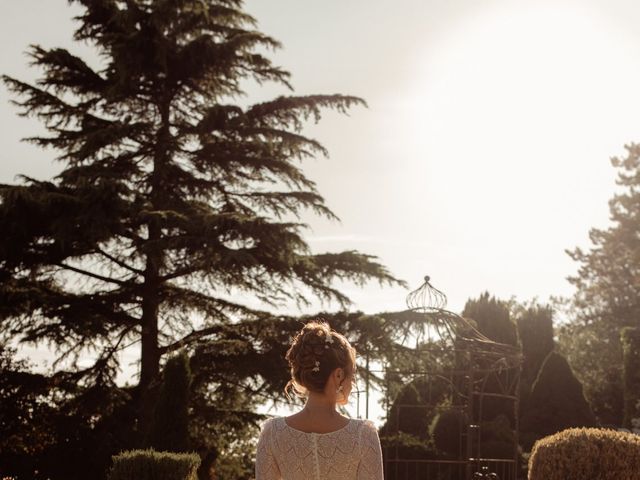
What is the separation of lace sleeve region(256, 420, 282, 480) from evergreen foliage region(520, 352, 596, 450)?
19.8 m

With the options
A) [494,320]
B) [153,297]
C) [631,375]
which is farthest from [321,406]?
[631,375]

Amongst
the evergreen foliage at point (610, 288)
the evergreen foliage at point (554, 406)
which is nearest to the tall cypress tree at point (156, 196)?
the evergreen foliage at point (554, 406)

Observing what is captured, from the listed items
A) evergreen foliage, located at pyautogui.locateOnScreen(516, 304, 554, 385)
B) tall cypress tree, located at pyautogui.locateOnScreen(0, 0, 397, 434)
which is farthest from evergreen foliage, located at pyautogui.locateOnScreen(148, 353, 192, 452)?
evergreen foliage, located at pyautogui.locateOnScreen(516, 304, 554, 385)

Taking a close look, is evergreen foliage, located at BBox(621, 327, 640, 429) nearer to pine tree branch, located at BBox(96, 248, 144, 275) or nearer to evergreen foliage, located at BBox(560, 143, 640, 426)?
evergreen foliage, located at BBox(560, 143, 640, 426)

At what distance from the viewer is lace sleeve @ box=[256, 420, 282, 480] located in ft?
12.5

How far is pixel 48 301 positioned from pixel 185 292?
11.1ft

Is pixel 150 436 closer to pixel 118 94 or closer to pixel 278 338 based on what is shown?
pixel 278 338

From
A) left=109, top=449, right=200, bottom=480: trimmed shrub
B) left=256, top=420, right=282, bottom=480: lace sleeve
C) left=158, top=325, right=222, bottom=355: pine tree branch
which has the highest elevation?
left=158, top=325, right=222, bottom=355: pine tree branch

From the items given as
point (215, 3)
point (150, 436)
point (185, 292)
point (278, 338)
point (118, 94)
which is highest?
point (215, 3)

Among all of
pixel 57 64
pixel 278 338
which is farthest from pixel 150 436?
pixel 57 64

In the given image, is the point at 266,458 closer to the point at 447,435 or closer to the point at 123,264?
the point at 123,264

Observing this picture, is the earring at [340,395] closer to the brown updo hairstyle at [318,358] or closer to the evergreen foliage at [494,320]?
the brown updo hairstyle at [318,358]

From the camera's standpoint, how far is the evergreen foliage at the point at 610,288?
35.8m

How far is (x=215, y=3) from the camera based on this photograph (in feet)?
66.9
